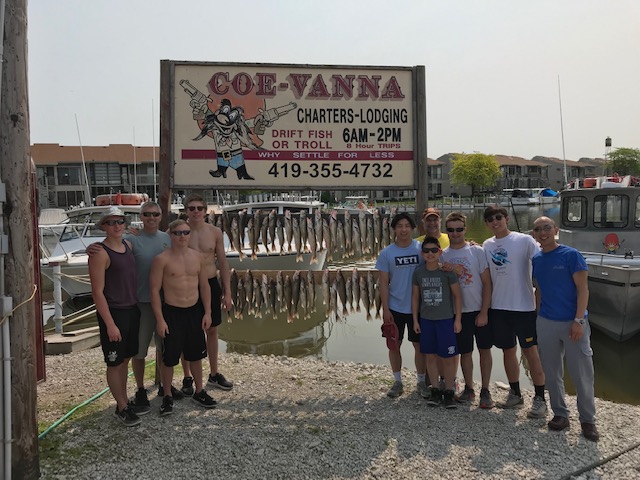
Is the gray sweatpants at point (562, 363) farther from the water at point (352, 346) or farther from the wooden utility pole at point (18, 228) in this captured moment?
the wooden utility pole at point (18, 228)

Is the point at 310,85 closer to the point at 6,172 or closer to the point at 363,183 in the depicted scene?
the point at 363,183

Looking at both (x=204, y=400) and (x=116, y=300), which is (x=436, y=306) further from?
(x=116, y=300)

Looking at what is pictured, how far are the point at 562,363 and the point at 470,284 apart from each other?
998 mm

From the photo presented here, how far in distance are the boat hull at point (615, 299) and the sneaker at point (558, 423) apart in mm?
6573

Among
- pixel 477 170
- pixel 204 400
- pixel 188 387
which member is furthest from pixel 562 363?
pixel 477 170

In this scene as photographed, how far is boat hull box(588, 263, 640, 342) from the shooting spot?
953 centimetres

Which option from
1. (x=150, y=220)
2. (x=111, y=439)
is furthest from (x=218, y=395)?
(x=150, y=220)

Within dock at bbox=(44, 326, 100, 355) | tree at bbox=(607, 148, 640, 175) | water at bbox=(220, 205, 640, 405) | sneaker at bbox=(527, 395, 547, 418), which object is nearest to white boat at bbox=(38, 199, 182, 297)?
water at bbox=(220, 205, 640, 405)

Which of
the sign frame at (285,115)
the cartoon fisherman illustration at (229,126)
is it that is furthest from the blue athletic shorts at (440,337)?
the cartoon fisherman illustration at (229,126)

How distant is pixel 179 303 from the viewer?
14.5 feet

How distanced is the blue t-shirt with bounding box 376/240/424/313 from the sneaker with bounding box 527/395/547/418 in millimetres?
1403

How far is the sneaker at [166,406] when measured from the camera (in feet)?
14.8

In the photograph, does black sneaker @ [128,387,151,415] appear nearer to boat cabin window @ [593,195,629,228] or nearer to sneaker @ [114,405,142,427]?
sneaker @ [114,405,142,427]

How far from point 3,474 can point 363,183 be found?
3.88 m
